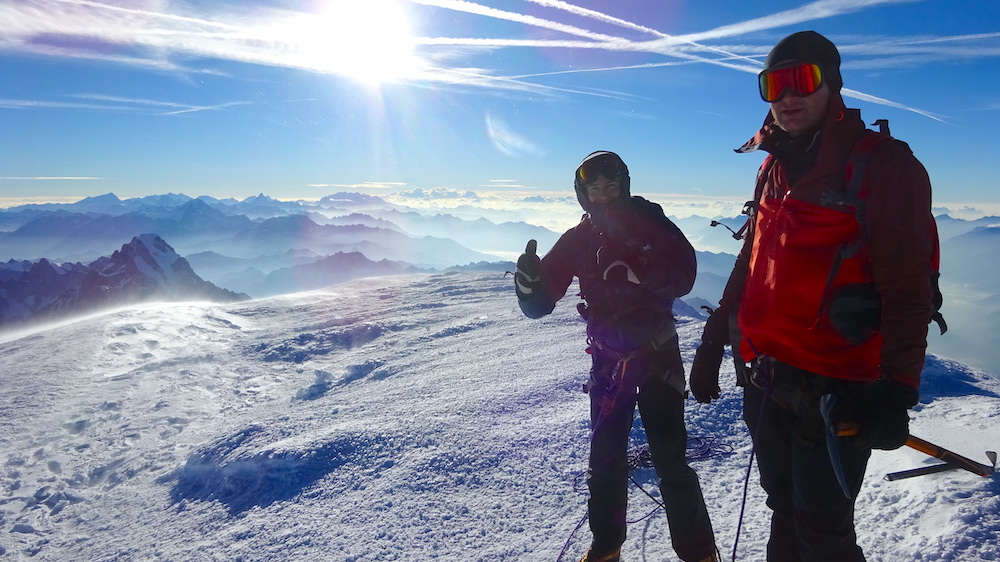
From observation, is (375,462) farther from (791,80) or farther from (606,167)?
(791,80)

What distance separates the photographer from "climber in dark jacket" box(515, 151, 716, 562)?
11.2 feet

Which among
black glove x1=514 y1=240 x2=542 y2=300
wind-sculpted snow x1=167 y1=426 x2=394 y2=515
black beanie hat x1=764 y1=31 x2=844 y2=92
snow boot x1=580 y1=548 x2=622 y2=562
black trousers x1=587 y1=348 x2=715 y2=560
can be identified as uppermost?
black beanie hat x1=764 y1=31 x2=844 y2=92

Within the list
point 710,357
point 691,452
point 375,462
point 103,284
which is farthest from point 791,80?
point 103,284

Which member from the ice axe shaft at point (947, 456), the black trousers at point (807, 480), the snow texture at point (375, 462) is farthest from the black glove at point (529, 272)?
the ice axe shaft at point (947, 456)

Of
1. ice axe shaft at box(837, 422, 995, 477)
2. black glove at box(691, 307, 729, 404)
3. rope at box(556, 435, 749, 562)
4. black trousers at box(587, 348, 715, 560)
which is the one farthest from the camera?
rope at box(556, 435, 749, 562)

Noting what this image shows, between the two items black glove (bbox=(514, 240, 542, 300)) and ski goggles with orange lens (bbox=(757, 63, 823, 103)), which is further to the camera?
black glove (bbox=(514, 240, 542, 300))

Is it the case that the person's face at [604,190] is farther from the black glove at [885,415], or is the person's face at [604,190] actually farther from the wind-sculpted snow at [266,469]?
the wind-sculpted snow at [266,469]

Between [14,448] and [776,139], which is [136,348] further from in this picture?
[776,139]

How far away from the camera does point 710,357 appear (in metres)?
3.34

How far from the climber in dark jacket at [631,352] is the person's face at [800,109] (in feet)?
4.02

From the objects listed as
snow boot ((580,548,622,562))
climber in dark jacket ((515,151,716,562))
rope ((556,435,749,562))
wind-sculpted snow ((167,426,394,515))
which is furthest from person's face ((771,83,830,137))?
wind-sculpted snow ((167,426,394,515))

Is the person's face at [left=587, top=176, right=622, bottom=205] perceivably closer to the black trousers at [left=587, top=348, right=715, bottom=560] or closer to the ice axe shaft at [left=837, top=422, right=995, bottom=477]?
the black trousers at [left=587, top=348, right=715, bottom=560]

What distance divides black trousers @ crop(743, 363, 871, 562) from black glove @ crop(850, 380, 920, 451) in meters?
0.23

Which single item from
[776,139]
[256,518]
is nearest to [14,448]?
[256,518]
